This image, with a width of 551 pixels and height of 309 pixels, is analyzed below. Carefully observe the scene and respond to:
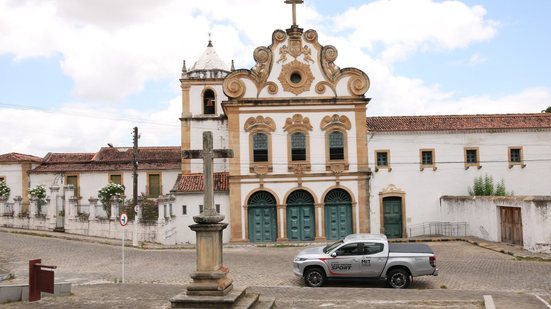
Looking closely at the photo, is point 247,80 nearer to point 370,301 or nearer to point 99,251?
point 99,251

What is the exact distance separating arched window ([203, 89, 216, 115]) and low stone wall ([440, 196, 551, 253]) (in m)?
15.0

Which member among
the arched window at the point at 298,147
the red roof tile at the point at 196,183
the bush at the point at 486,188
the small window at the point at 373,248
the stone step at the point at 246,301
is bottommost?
the stone step at the point at 246,301

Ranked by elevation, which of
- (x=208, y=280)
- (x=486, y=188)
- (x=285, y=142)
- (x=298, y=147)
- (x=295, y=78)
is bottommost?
(x=208, y=280)

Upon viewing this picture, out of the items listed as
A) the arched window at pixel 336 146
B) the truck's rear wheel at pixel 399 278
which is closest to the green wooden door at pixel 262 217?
the arched window at pixel 336 146

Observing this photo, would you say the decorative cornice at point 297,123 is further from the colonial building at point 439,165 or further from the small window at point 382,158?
the small window at point 382,158

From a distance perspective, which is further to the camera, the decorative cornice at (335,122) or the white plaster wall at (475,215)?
the decorative cornice at (335,122)

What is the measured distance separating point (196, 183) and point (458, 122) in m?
15.0

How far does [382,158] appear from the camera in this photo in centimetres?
2969

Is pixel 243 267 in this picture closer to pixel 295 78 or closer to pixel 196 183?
pixel 196 183

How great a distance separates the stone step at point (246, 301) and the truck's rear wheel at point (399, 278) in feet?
15.4

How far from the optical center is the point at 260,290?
1488cm

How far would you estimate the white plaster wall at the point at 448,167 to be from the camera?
2955 cm

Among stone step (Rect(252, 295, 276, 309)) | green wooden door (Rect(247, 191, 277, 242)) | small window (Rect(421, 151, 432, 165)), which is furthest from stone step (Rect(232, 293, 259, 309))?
small window (Rect(421, 151, 432, 165))

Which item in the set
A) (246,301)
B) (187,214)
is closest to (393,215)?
(187,214)
